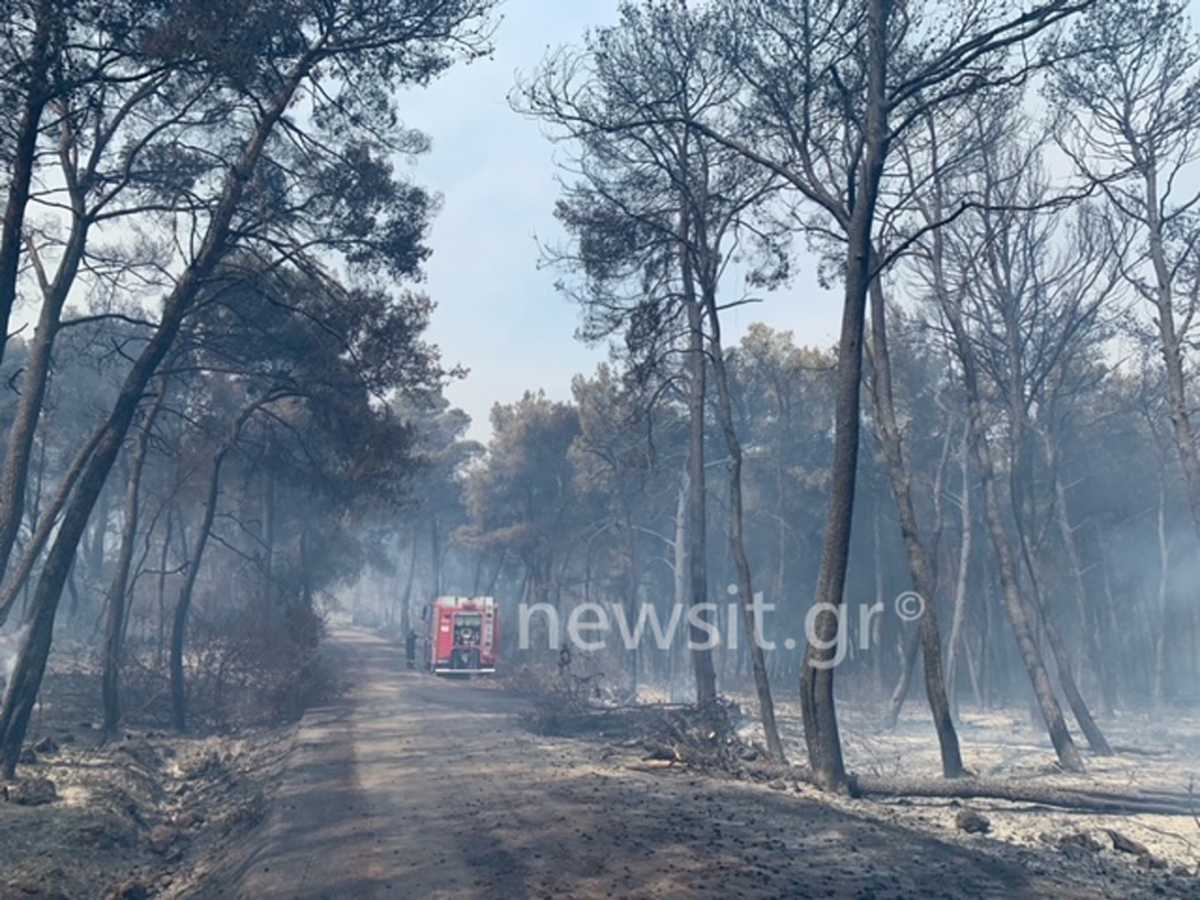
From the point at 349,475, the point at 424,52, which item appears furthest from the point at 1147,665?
the point at 424,52

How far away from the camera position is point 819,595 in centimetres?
1330

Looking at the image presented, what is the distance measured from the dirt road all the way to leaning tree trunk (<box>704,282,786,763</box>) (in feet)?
9.64

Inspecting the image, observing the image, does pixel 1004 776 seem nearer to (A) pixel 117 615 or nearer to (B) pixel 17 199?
(B) pixel 17 199

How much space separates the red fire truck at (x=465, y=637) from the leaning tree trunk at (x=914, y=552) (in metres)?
25.0

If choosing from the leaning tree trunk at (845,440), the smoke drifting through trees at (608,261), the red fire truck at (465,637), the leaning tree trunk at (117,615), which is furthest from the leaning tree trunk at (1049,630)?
the red fire truck at (465,637)

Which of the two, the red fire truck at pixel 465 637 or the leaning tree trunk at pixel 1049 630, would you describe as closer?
the leaning tree trunk at pixel 1049 630

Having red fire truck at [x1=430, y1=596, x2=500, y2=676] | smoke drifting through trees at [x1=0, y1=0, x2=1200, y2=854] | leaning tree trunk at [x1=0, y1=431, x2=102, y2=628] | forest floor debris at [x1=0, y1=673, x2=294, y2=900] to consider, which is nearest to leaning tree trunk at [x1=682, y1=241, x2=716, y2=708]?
smoke drifting through trees at [x1=0, y1=0, x2=1200, y2=854]

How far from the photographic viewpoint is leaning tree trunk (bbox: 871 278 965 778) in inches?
590

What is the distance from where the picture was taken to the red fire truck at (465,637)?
38969mm

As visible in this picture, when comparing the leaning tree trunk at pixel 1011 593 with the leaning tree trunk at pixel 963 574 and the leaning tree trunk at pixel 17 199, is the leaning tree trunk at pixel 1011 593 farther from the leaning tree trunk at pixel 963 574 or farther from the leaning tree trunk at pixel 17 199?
the leaning tree trunk at pixel 17 199

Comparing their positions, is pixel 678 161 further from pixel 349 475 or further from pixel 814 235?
pixel 349 475

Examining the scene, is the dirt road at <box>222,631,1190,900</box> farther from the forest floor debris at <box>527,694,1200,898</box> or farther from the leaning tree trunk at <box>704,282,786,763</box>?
the leaning tree trunk at <box>704,282,786,763</box>

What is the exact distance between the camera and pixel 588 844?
9.59m

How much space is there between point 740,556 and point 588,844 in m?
8.97
